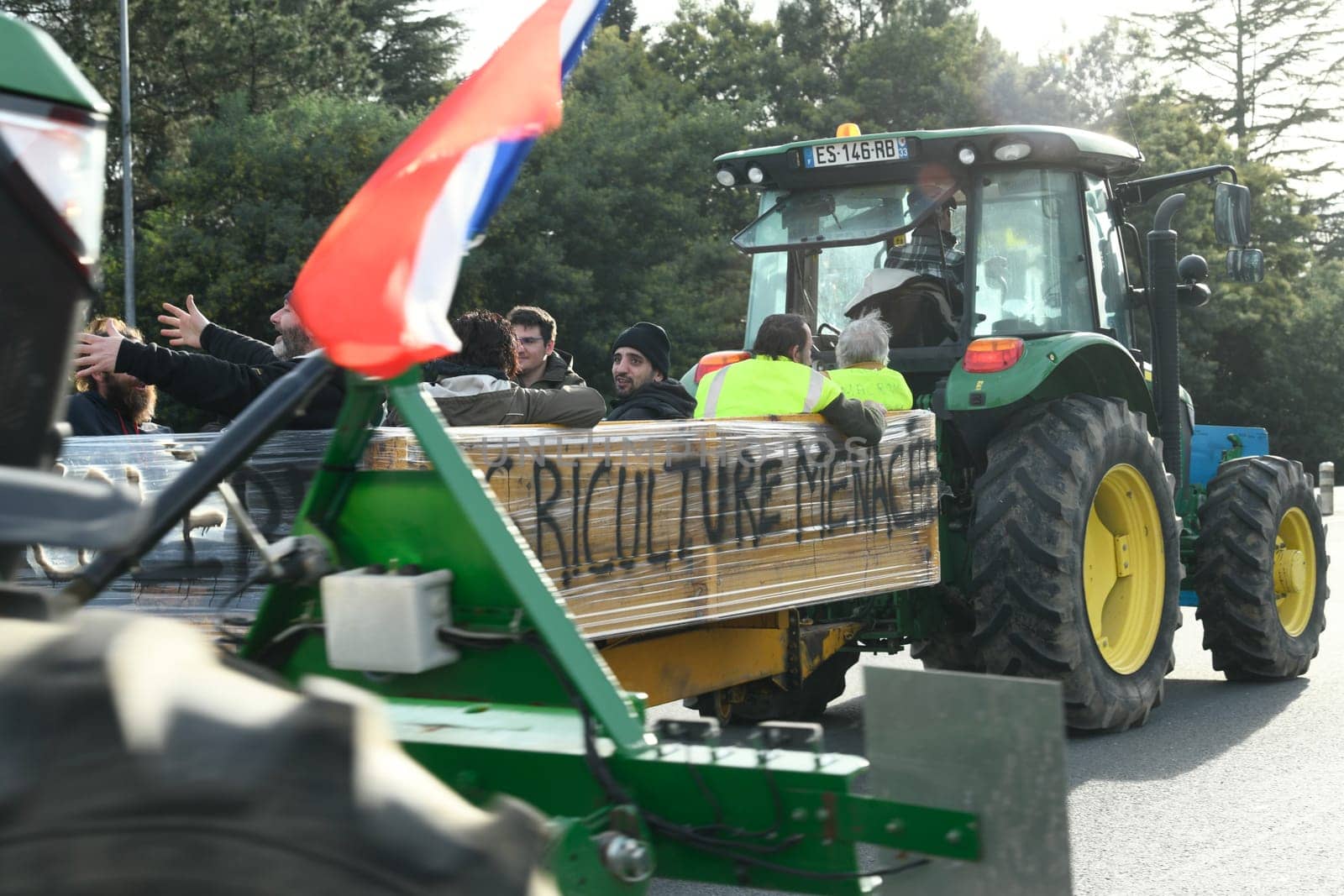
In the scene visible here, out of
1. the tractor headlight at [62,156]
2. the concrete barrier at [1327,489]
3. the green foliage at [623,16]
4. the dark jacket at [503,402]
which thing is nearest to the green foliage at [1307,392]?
the concrete barrier at [1327,489]

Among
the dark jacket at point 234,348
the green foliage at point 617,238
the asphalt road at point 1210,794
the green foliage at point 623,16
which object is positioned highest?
the green foliage at point 623,16

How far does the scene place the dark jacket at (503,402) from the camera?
4816 mm

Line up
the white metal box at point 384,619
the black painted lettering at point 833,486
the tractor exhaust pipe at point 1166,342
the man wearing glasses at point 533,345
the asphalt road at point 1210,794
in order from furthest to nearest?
the tractor exhaust pipe at point 1166,342 → the man wearing glasses at point 533,345 → the black painted lettering at point 833,486 → the asphalt road at point 1210,794 → the white metal box at point 384,619

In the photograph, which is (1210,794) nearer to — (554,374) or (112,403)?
(554,374)

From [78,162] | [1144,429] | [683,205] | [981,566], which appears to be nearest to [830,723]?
[981,566]

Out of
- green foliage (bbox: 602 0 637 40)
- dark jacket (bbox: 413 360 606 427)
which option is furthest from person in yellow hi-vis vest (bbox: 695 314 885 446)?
green foliage (bbox: 602 0 637 40)

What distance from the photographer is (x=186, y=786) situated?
4.51 feet

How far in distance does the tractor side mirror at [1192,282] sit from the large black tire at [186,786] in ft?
23.2

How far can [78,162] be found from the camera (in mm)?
1937

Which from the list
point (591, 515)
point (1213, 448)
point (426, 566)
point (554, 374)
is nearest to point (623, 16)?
point (1213, 448)

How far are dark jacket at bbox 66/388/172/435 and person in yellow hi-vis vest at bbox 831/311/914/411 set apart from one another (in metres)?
2.57

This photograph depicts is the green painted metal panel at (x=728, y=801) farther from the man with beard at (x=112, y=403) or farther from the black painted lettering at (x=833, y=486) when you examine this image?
the man with beard at (x=112, y=403)

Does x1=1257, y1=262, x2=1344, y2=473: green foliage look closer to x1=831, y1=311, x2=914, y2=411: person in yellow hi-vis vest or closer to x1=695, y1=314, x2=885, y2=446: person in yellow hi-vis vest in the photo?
x1=831, y1=311, x2=914, y2=411: person in yellow hi-vis vest

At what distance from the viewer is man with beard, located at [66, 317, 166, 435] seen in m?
5.32
